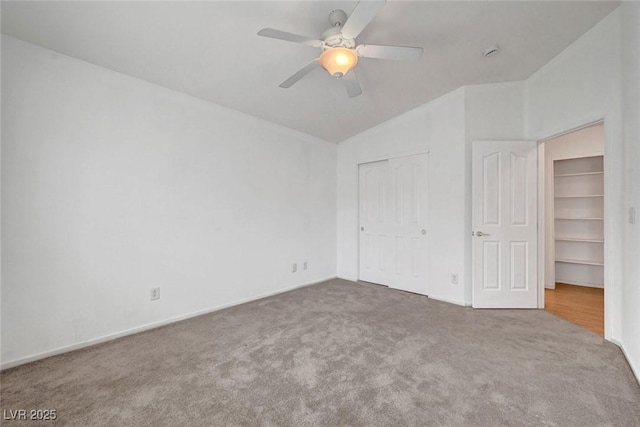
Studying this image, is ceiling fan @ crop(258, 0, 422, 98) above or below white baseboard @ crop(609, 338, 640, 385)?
above

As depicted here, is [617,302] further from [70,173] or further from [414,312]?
[70,173]

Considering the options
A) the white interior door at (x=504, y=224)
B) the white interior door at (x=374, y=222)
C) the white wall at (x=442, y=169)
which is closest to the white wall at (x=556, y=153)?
the white interior door at (x=504, y=224)

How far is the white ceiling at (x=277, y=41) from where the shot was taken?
73.7 inches

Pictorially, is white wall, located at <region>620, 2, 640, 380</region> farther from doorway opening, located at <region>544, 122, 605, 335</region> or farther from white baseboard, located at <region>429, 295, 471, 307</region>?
doorway opening, located at <region>544, 122, 605, 335</region>

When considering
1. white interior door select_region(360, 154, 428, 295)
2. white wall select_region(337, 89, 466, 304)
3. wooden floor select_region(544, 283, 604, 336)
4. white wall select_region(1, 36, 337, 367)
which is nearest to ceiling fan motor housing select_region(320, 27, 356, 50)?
white wall select_region(1, 36, 337, 367)

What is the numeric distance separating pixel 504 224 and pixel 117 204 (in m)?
4.09

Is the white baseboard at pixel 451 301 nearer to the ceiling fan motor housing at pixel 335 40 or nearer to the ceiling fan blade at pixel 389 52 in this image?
the ceiling fan blade at pixel 389 52

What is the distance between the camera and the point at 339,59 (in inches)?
71.5

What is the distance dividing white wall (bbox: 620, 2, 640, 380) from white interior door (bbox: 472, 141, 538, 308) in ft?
3.18

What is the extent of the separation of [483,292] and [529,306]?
0.52 meters

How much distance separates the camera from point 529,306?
309cm

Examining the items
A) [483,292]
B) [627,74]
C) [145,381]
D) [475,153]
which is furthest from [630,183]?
[145,381]

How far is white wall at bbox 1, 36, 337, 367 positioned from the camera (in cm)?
204

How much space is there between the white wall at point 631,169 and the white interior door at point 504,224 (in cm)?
97
